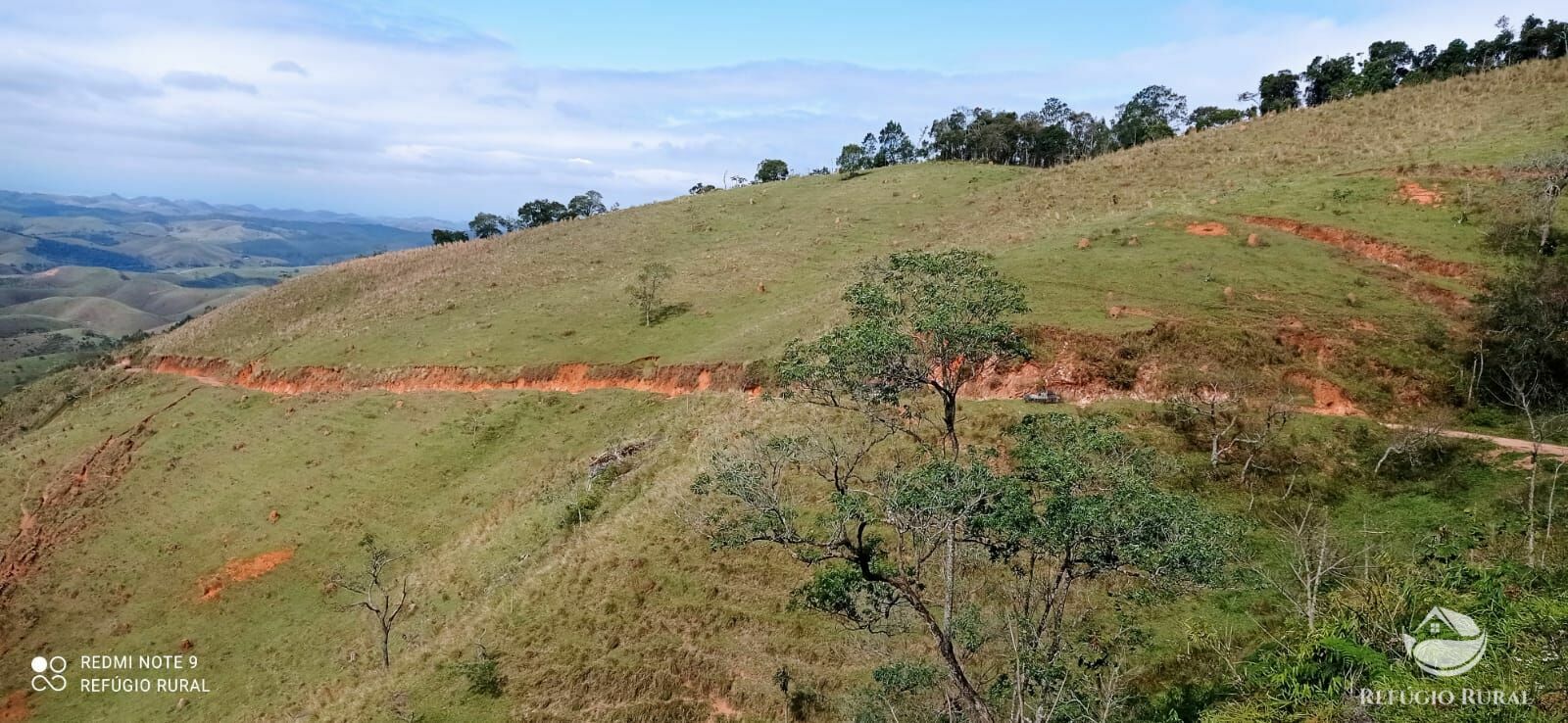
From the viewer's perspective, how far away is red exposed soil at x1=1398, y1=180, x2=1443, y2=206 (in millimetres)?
35719

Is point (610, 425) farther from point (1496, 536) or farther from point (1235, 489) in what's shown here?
point (1496, 536)

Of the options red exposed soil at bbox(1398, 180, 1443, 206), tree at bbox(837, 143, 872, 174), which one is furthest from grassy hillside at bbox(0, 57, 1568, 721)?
tree at bbox(837, 143, 872, 174)

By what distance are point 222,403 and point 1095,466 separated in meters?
54.2

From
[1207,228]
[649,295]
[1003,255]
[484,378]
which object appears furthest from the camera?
[649,295]

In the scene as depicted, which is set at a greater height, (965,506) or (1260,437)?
(965,506)

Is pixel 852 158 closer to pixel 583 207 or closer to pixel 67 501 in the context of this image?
pixel 583 207

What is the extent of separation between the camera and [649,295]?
4847 centimetres

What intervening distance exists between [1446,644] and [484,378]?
4308 centimetres

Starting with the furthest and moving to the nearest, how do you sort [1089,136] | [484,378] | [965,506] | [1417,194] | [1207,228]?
[1089,136]
[484,378]
[1207,228]
[1417,194]
[965,506]

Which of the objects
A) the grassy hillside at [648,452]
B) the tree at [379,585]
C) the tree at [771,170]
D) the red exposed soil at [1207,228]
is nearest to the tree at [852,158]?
the tree at [771,170]

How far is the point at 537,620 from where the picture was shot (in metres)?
20.4

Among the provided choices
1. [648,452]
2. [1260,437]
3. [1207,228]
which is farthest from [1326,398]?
[648,452]

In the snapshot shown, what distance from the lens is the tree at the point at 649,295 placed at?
4722 cm

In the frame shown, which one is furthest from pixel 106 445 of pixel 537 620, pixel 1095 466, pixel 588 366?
pixel 1095 466
